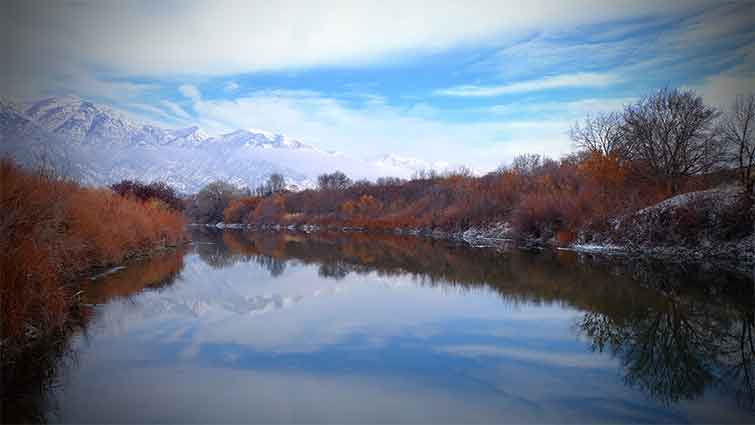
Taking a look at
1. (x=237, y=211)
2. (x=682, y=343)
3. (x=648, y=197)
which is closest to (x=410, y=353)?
(x=682, y=343)

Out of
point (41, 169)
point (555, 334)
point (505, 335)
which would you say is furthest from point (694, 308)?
point (41, 169)

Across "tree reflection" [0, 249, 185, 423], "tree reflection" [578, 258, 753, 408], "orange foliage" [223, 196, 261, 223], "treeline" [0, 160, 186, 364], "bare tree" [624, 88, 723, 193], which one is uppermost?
"bare tree" [624, 88, 723, 193]

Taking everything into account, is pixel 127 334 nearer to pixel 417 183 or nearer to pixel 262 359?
pixel 262 359

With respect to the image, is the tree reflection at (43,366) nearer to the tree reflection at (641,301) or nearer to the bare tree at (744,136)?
the tree reflection at (641,301)

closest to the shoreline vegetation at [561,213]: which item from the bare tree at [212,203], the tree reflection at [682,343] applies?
the tree reflection at [682,343]

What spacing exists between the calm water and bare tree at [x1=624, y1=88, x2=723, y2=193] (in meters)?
15.7

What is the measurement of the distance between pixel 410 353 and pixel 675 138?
29.6 metres

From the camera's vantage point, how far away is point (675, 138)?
103ft

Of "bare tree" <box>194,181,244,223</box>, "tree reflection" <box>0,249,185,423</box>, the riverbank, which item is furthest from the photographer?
"bare tree" <box>194,181,244,223</box>

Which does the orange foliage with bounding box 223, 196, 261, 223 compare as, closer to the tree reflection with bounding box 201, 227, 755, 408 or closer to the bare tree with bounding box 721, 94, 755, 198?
the tree reflection with bounding box 201, 227, 755, 408

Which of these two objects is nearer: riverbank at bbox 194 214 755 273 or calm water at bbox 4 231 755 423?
calm water at bbox 4 231 755 423

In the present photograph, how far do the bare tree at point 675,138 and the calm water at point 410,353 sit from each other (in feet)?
51.3

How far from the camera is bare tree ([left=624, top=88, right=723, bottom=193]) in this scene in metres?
30.2

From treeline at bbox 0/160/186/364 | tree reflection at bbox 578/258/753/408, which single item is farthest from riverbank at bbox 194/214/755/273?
treeline at bbox 0/160/186/364
